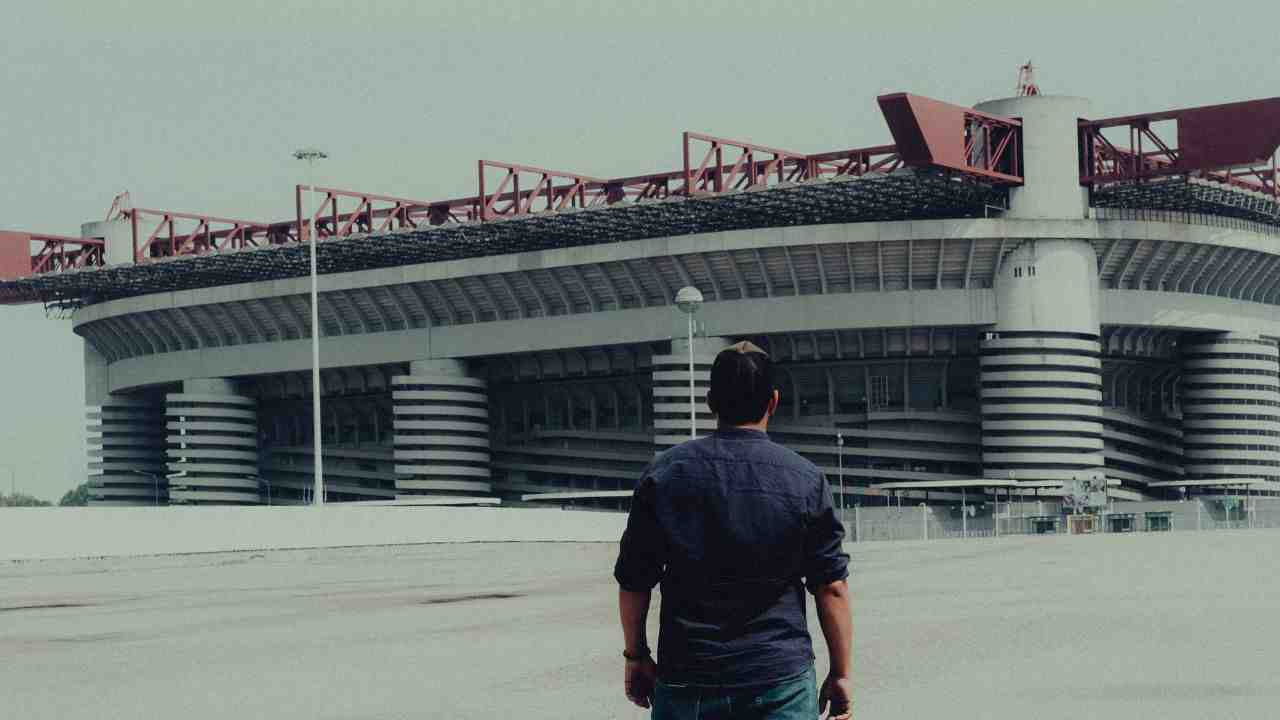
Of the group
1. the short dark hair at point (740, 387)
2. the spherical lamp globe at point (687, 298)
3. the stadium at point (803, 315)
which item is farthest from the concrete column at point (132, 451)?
the short dark hair at point (740, 387)

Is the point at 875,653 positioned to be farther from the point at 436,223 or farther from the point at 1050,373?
the point at 436,223

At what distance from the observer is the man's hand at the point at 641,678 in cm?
718

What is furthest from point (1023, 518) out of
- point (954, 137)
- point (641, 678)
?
point (641, 678)

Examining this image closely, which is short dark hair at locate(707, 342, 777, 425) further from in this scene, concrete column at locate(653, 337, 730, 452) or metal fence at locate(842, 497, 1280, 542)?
concrete column at locate(653, 337, 730, 452)

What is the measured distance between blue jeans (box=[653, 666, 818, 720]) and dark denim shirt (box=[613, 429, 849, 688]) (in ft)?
0.11

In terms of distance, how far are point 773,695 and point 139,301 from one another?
116 meters

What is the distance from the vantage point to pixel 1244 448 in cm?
10181

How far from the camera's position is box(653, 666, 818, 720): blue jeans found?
6922mm

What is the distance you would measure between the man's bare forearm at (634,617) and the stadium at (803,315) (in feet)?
253

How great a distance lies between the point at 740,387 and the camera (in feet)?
24.5

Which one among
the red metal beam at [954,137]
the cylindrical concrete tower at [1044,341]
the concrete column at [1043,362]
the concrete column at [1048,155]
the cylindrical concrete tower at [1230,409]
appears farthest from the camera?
the cylindrical concrete tower at [1230,409]

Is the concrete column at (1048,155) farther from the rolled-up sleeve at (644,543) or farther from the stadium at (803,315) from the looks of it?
the rolled-up sleeve at (644,543)

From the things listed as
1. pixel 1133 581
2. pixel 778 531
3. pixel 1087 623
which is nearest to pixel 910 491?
pixel 1133 581

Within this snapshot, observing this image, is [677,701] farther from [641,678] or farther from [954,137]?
[954,137]
